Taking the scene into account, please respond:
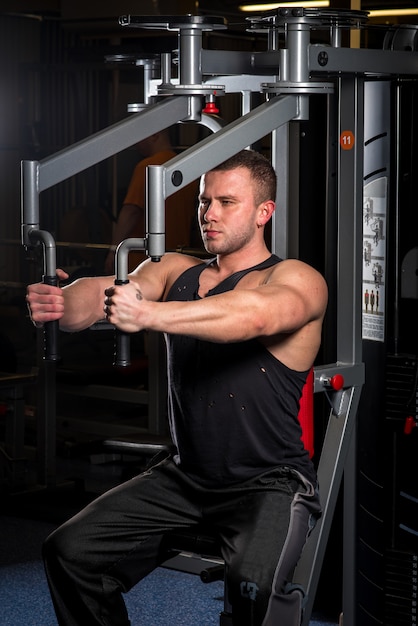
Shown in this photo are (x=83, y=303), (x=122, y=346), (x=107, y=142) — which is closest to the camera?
(x=122, y=346)

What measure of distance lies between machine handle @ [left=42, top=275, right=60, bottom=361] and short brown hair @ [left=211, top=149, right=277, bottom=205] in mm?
500

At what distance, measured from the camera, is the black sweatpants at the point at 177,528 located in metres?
2.31

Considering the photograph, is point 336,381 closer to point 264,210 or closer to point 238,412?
point 238,412

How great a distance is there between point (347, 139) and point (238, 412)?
696 mm

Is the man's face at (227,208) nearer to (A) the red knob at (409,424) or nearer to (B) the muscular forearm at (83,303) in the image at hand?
(B) the muscular forearm at (83,303)

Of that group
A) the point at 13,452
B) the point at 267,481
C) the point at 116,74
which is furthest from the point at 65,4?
the point at 267,481

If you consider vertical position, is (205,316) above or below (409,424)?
A: above

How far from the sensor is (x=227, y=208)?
2480mm

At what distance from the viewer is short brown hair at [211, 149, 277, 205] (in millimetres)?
2486

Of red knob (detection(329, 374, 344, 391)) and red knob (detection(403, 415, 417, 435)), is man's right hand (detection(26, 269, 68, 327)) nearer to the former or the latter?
red knob (detection(329, 374, 344, 391))

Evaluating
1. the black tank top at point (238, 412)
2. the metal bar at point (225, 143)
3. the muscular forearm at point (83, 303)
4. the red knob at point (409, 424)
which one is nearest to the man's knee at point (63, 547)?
the black tank top at point (238, 412)

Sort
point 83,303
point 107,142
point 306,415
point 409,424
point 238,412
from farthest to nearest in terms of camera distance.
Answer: point 409,424 → point 306,415 → point 83,303 → point 238,412 → point 107,142

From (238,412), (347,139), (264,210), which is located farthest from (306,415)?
(347,139)

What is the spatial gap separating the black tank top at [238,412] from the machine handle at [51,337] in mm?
396
